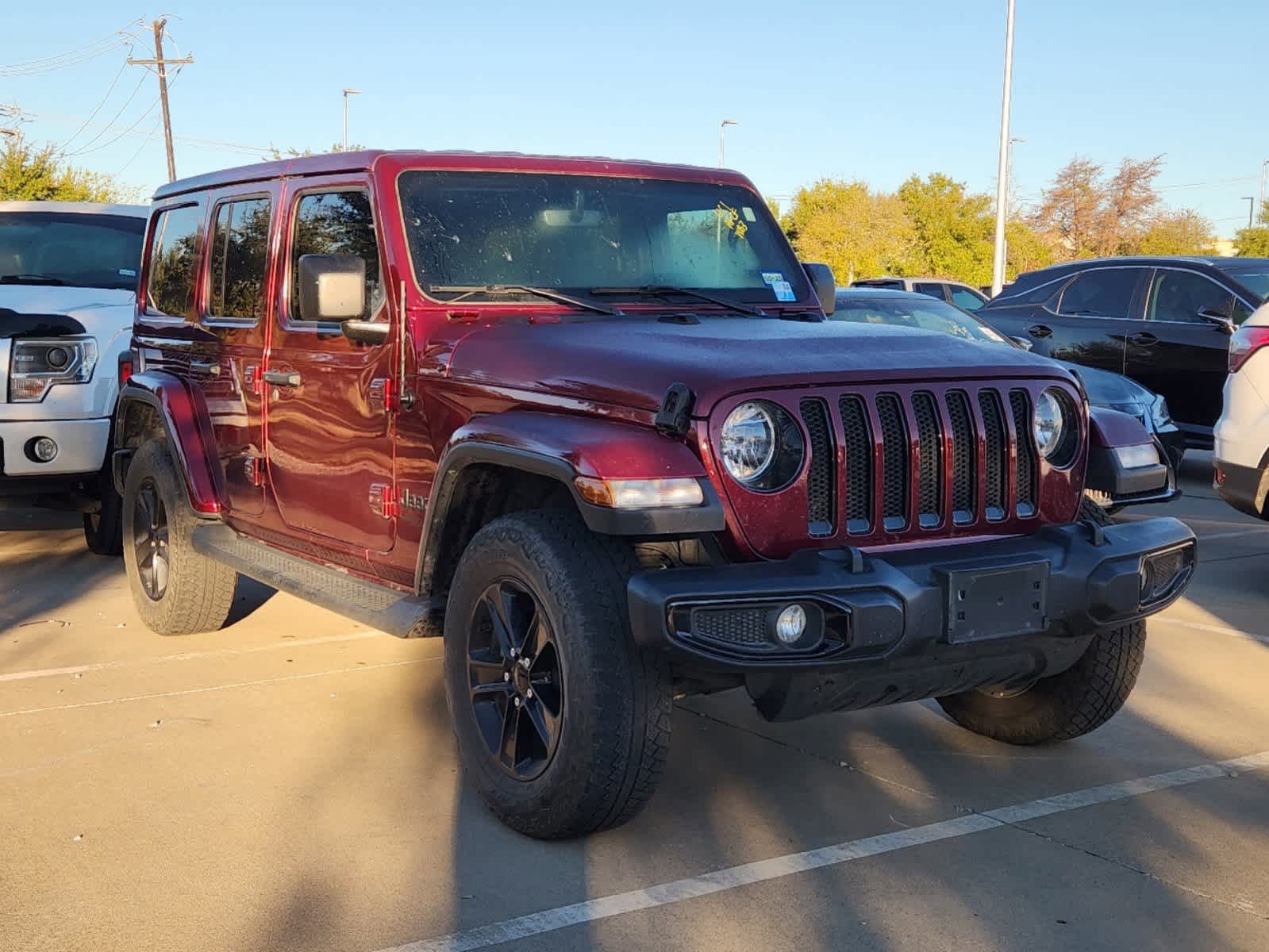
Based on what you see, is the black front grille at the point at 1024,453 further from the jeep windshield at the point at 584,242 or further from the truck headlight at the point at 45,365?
the truck headlight at the point at 45,365

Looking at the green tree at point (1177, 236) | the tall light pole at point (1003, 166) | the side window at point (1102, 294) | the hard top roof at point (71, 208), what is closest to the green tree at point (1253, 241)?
the green tree at point (1177, 236)

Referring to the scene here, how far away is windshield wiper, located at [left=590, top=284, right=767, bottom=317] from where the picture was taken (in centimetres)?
486

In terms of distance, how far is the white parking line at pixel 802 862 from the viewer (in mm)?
3369

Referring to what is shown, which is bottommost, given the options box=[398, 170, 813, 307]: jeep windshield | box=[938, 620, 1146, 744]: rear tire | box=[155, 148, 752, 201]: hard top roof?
box=[938, 620, 1146, 744]: rear tire

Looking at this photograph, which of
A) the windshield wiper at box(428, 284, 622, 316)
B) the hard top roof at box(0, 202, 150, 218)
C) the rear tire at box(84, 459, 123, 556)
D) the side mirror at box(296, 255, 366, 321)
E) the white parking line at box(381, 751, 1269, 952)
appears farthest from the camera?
the hard top roof at box(0, 202, 150, 218)

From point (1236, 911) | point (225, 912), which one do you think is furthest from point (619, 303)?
point (1236, 911)

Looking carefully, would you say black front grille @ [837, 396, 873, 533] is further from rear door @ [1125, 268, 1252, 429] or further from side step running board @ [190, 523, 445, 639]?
rear door @ [1125, 268, 1252, 429]

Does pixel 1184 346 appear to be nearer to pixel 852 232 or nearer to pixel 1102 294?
pixel 1102 294

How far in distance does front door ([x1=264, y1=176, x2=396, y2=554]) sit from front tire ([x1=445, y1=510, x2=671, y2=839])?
81cm

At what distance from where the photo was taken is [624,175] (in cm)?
522

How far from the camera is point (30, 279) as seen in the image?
28.1 feet

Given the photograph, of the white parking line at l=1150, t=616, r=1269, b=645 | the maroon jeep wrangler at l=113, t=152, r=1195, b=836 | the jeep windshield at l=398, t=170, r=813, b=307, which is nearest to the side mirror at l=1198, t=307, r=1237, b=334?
the white parking line at l=1150, t=616, r=1269, b=645

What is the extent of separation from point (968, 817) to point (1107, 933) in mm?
807

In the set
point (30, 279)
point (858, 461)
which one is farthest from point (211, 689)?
point (30, 279)
